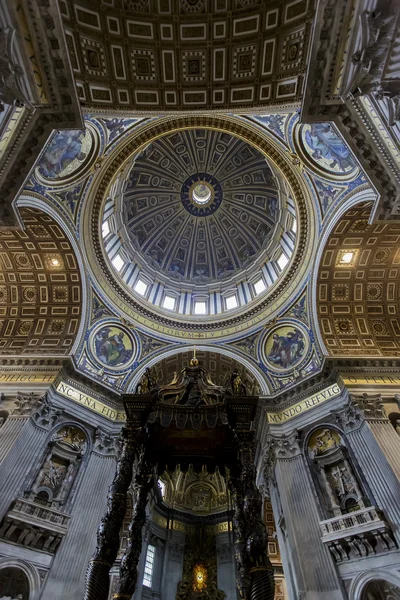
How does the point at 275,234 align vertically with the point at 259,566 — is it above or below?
above

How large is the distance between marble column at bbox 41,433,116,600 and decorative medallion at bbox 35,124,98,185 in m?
10.8

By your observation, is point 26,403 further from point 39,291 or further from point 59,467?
point 39,291

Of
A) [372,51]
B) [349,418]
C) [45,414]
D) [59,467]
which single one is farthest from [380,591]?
[372,51]

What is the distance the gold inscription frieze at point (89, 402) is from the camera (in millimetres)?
13729

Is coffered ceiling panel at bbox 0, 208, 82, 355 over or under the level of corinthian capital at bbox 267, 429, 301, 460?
over

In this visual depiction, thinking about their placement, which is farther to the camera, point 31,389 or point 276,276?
point 276,276

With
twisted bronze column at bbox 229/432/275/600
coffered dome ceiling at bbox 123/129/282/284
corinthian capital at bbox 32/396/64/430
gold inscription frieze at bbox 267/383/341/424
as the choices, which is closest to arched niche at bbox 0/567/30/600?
corinthian capital at bbox 32/396/64/430

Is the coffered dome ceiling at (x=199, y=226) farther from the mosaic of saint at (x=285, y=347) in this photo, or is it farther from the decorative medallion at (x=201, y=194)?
the mosaic of saint at (x=285, y=347)

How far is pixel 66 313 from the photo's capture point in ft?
52.9

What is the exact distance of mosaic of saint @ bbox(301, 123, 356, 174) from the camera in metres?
12.6

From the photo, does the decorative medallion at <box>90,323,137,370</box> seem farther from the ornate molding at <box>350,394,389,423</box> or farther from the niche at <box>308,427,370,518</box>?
the ornate molding at <box>350,394,389,423</box>

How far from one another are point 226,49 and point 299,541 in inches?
551

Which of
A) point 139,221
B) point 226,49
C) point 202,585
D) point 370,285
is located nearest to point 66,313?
point 139,221

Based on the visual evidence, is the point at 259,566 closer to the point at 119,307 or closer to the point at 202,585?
the point at 119,307
